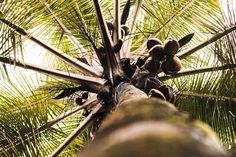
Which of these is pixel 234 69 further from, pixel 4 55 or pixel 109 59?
pixel 4 55

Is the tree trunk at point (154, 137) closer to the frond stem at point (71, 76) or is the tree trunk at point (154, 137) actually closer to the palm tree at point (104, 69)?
the palm tree at point (104, 69)

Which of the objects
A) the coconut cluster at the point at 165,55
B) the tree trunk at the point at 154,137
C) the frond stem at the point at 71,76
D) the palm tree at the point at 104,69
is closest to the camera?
the tree trunk at the point at 154,137

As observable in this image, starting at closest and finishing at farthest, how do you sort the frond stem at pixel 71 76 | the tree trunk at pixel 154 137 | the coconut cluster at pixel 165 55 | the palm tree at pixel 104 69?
the tree trunk at pixel 154 137 → the coconut cluster at pixel 165 55 → the palm tree at pixel 104 69 → the frond stem at pixel 71 76

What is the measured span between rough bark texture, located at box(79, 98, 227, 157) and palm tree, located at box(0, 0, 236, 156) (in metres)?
1.60

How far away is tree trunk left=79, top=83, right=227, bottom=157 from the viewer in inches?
28.2

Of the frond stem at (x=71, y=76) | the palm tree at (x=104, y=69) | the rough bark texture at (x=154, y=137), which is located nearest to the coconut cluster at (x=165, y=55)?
the palm tree at (x=104, y=69)

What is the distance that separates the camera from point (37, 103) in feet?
14.7

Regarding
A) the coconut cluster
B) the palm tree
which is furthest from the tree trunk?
the coconut cluster

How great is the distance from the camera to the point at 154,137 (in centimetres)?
77

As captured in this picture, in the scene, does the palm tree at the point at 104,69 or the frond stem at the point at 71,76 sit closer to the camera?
the palm tree at the point at 104,69

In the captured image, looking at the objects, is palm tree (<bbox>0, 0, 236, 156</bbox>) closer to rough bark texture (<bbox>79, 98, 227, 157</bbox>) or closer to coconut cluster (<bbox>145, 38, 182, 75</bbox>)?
coconut cluster (<bbox>145, 38, 182, 75</bbox>)

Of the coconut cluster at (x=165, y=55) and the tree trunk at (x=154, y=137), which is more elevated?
the coconut cluster at (x=165, y=55)

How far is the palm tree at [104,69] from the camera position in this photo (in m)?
3.36

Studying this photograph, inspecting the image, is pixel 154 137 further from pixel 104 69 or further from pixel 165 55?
pixel 104 69
